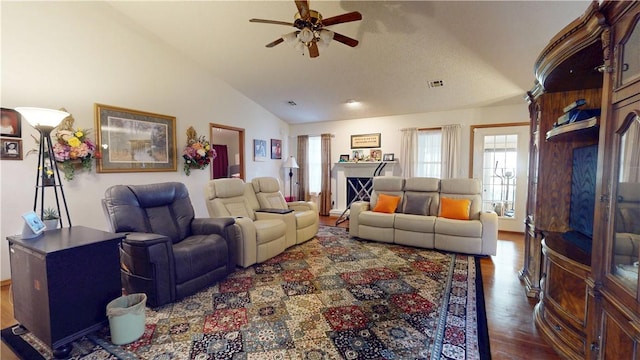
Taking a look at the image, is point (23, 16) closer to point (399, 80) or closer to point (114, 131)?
point (114, 131)

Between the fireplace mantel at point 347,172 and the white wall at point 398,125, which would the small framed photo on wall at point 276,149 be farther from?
the fireplace mantel at point 347,172

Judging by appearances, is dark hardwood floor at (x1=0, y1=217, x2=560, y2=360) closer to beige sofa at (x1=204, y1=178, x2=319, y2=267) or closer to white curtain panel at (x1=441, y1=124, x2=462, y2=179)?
beige sofa at (x1=204, y1=178, x2=319, y2=267)

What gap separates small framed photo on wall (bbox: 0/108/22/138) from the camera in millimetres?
2703

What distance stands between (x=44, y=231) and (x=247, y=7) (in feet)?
9.56

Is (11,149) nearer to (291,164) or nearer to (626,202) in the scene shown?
(291,164)

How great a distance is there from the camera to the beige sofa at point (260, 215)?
3.12m

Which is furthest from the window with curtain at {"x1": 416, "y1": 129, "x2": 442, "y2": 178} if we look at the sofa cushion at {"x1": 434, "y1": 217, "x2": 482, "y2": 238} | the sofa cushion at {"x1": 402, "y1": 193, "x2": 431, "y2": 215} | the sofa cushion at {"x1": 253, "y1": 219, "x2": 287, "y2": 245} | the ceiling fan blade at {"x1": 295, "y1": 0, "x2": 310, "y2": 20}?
the ceiling fan blade at {"x1": 295, "y1": 0, "x2": 310, "y2": 20}

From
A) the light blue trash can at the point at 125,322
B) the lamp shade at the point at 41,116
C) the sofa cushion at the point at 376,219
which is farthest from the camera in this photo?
the sofa cushion at the point at 376,219

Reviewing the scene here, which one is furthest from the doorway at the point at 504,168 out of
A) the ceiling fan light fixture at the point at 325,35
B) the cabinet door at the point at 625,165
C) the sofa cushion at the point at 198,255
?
the sofa cushion at the point at 198,255

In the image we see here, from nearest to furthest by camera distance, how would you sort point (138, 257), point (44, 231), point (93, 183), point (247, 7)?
point (44, 231)
point (138, 257)
point (247, 7)
point (93, 183)

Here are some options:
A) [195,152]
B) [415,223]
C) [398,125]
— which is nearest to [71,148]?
[195,152]

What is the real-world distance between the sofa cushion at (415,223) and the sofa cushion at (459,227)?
0.08 metres

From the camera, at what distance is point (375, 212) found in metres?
4.36

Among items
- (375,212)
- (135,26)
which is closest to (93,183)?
(135,26)
